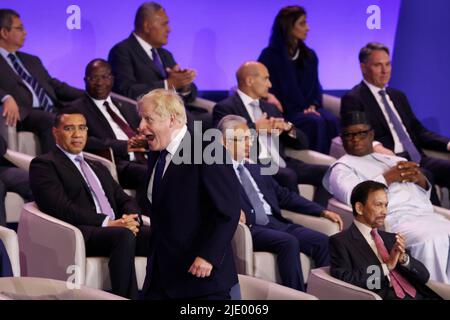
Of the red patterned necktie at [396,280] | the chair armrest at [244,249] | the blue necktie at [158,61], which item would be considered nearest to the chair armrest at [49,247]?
the chair armrest at [244,249]

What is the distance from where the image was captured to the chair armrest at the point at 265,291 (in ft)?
14.6

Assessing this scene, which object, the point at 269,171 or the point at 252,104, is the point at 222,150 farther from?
the point at 252,104

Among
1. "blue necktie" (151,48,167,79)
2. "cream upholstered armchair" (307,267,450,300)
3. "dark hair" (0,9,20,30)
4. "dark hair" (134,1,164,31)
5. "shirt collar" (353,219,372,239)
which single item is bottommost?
"cream upholstered armchair" (307,267,450,300)

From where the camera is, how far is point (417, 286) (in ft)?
17.7

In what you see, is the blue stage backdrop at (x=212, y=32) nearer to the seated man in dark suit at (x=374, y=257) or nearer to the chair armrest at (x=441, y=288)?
the seated man in dark suit at (x=374, y=257)

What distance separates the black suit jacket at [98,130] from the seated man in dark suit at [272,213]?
0.79 metres

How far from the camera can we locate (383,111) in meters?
7.50

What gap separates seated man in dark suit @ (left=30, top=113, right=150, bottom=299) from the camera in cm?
553

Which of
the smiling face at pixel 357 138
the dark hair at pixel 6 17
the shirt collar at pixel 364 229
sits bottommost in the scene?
the shirt collar at pixel 364 229

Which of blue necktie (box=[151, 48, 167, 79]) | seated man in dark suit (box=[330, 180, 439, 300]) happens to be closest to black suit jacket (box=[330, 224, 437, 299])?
seated man in dark suit (box=[330, 180, 439, 300])

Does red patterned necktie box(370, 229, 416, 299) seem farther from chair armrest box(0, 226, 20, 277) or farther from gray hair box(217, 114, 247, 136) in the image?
chair armrest box(0, 226, 20, 277)

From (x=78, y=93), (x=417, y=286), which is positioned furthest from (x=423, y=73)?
(x=417, y=286)

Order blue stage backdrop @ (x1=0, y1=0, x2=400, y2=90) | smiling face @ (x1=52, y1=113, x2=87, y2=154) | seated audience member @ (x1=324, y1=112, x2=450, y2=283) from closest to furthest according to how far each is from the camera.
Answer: smiling face @ (x1=52, y1=113, x2=87, y2=154), seated audience member @ (x1=324, y1=112, x2=450, y2=283), blue stage backdrop @ (x1=0, y1=0, x2=400, y2=90)

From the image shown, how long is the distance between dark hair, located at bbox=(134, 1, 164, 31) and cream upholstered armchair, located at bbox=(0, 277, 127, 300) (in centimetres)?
338
